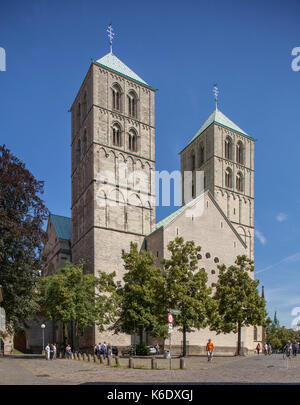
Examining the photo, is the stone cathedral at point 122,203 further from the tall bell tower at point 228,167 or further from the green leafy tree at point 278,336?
the green leafy tree at point 278,336

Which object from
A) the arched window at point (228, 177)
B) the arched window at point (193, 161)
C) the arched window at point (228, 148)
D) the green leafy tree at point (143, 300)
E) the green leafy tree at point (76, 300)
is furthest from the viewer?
the arched window at point (193, 161)

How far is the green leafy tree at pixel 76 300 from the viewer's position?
32.5 metres

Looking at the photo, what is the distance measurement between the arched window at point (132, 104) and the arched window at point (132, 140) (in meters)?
2.31

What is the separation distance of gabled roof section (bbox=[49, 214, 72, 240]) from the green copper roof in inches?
785

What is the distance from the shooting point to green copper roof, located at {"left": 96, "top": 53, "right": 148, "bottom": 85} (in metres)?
48.3

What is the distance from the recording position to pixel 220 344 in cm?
4094

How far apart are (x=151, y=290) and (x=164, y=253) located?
9.21 m

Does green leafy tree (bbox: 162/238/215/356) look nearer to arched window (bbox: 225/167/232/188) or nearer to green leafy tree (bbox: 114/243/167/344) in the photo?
green leafy tree (bbox: 114/243/167/344)

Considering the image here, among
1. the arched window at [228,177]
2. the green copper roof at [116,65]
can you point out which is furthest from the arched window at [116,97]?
the arched window at [228,177]

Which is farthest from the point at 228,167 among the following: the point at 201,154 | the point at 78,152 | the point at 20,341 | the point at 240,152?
the point at 20,341

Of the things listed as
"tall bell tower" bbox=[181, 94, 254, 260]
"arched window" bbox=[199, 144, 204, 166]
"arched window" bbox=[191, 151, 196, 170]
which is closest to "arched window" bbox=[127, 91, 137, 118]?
"tall bell tower" bbox=[181, 94, 254, 260]
